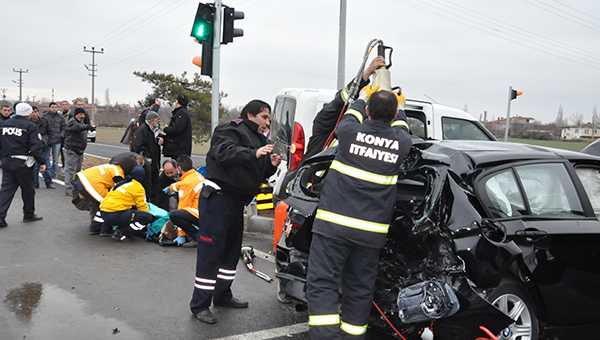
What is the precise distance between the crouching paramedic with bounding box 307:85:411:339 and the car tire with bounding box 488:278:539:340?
844 mm

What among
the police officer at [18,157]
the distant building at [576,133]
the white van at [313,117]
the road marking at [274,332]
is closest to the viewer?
the road marking at [274,332]

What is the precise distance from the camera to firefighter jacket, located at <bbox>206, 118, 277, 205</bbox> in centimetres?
411

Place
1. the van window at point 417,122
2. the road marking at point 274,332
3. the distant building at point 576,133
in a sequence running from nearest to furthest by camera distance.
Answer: the road marking at point 274,332, the van window at point 417,122, the distant building at point 576,133

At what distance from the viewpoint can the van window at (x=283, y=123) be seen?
7875 millimetres

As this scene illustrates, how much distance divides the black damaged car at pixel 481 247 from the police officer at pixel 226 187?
0.47 metres

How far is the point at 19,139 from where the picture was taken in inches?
286

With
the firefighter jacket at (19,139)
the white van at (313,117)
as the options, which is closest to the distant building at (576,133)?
the white van at (313,117)

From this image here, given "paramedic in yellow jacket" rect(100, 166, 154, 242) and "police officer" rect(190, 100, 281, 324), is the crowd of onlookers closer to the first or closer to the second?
"paramedic in yellow jacket" rect(100, 166, 154, 242)

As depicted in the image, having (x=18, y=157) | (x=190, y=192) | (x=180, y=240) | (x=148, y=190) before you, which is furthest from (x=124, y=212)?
(x=18, y=157)

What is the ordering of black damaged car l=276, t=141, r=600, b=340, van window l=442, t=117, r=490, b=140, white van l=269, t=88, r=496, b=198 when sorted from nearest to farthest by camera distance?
1. black damaged car l=276, t=141, r=600, b=340
2. white van l=269, t=88, r=496, b=198
3. van window l=442, t=117, r=490, b=140

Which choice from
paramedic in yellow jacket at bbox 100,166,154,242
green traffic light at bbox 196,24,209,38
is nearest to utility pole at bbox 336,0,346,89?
green traffic light at bbox 196,24,209,38

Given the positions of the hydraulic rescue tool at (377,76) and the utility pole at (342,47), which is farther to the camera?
the utility pole at (342,47)

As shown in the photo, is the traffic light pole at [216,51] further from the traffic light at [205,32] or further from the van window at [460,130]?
the van window at [460,130]

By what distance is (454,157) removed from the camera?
145 inches
